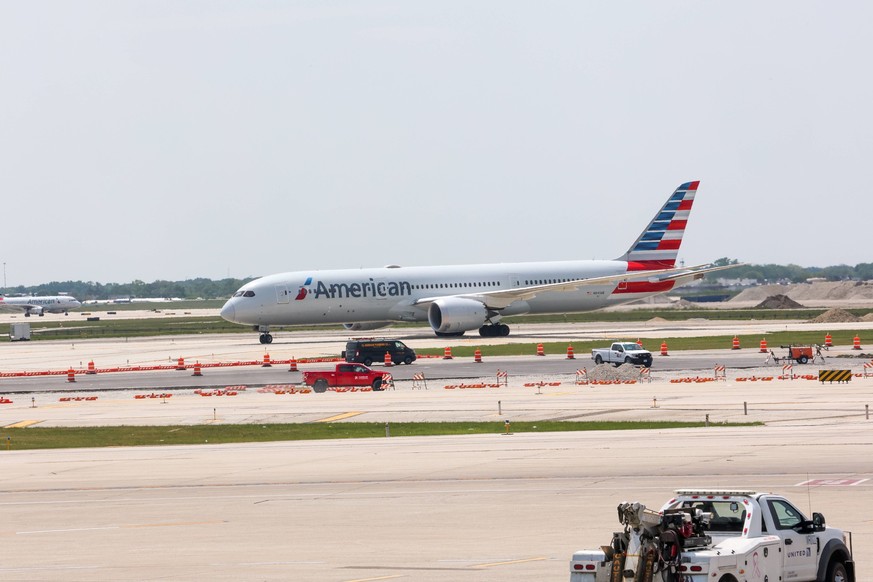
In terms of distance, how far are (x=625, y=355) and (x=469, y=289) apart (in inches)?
1200

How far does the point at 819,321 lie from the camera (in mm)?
106500

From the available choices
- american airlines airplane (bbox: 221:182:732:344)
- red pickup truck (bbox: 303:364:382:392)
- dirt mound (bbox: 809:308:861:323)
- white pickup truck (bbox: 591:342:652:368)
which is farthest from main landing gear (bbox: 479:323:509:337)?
red pickup truck (bbox: 303:364:382:392)

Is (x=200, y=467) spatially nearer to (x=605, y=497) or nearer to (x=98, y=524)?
(x=98, y=524)

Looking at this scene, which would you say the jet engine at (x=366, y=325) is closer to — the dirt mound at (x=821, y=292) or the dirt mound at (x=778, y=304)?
the dirt mound at (x=778, y=304)

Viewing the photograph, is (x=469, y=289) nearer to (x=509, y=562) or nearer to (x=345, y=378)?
(x=345, y=378)

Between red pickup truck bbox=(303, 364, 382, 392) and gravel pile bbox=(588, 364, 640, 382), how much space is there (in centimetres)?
1015

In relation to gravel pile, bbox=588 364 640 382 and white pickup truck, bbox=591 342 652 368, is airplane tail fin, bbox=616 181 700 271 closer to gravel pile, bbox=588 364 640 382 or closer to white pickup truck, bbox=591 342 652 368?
white pickup truck, bbox=591 342 652 368

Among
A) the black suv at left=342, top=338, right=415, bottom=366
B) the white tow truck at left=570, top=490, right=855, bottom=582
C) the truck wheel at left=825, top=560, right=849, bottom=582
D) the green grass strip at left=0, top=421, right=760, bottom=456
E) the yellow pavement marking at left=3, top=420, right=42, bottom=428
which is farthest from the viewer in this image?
the black suv at left=342, top=338, right=415, bottom=366

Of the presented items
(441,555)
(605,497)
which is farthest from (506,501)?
(441,555)

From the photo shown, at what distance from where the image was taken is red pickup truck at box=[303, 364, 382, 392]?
5791 centimetres

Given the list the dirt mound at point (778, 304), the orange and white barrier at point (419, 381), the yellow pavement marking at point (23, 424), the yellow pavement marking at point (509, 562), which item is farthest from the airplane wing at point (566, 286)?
the yellow pavement marking at point (509, 562)

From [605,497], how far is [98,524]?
1049 cm

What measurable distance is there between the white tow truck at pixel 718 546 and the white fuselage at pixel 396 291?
72280 mm

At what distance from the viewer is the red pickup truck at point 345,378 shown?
190 feet
